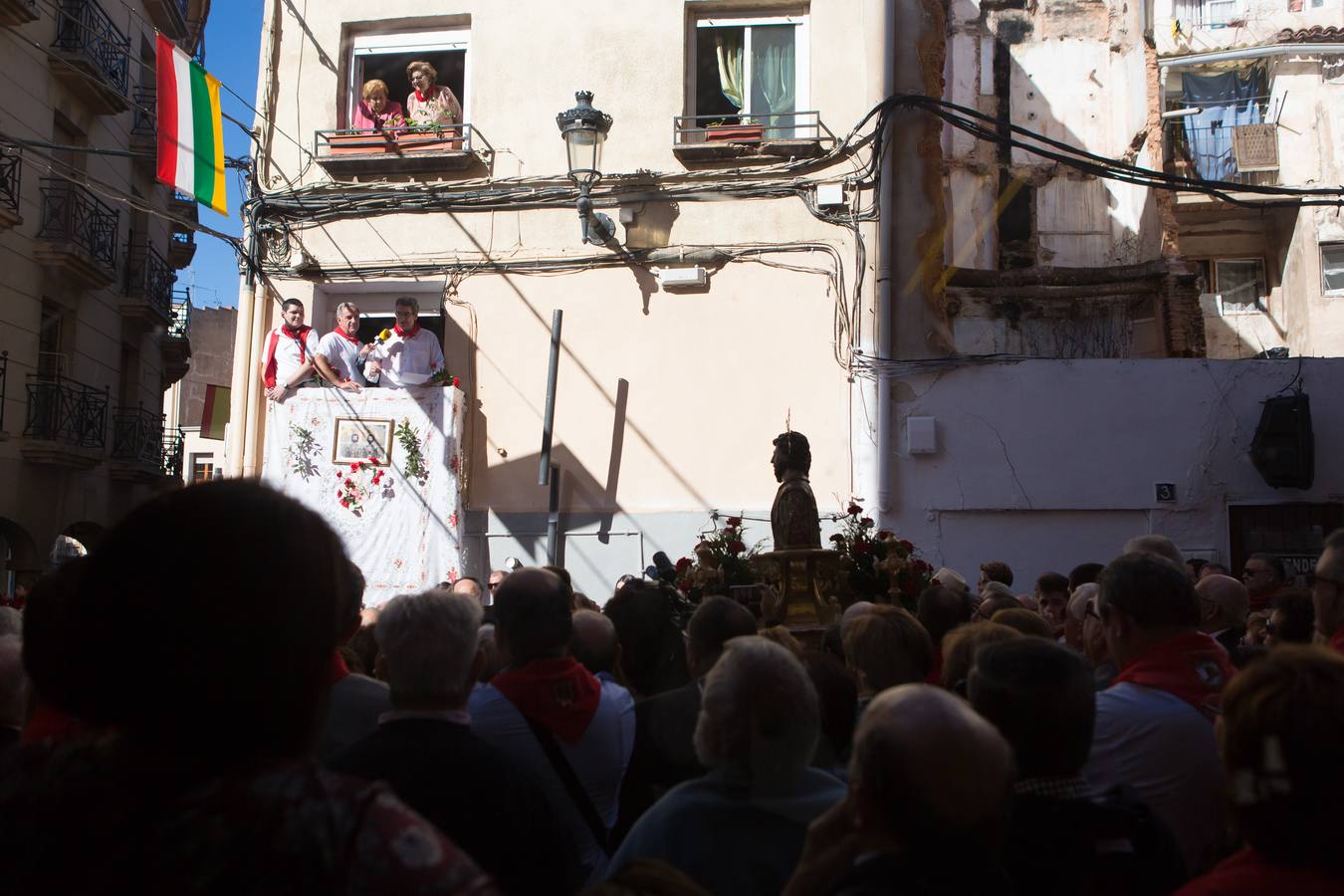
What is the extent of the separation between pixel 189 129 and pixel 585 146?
350cm

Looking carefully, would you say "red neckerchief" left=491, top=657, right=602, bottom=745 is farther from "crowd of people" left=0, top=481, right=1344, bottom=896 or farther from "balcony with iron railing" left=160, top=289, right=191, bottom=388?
"balcony with iron railing" left=160, top=289, right=191, bottom=388

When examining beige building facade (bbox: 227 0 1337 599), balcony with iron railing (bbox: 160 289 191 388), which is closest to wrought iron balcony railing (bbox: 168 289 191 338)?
balcony with iron railing (bbox: 160 289 191 388)

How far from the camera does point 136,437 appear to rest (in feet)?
72.7

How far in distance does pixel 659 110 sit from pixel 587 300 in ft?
6.64

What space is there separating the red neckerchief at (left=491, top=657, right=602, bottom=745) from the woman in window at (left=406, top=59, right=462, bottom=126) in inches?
368

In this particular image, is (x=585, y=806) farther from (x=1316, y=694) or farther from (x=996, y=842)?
(x=1316, y=694)

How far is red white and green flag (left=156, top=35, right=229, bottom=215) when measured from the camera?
33.1 ft

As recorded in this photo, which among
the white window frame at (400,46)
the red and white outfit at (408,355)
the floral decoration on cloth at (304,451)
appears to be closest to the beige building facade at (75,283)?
the white window frame at (400,46)

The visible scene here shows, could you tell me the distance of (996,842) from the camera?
198 centimetres

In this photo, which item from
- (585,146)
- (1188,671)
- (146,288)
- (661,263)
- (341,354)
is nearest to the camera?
(1188,671)

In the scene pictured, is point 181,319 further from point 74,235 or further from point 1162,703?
point 1162,703

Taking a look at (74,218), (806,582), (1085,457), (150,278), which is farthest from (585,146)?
(150,278)

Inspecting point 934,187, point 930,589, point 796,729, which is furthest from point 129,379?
point 796,729

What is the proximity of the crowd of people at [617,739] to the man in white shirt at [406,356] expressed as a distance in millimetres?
6178
